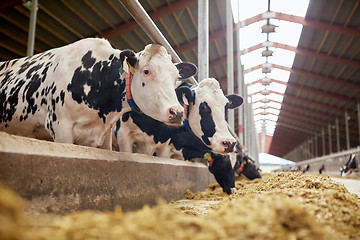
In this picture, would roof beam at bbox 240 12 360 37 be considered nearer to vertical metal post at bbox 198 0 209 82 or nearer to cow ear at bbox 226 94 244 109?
vertical metal post at bbox 198 0 209 82

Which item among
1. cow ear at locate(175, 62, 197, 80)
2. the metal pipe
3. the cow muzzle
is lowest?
the cow muzzle

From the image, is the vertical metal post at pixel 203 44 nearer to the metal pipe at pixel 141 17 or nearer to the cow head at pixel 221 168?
the cow head at pixel 221 168

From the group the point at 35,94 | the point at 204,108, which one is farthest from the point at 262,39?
the point at 35,94

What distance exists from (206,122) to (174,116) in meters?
1.33

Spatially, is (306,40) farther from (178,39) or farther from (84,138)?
(84,138)

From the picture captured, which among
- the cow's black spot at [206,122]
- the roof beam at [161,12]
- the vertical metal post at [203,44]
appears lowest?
the cow's black spot at [206,122]

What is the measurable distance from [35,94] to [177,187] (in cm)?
148

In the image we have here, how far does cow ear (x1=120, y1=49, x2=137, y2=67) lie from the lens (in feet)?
8.22

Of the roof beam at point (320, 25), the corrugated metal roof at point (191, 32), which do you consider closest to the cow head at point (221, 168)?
the corrugated metal roof at point (191, 32)

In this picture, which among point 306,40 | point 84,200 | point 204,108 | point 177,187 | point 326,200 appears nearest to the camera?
point 326,200

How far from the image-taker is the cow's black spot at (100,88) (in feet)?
8.52

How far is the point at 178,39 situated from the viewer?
12.5 m

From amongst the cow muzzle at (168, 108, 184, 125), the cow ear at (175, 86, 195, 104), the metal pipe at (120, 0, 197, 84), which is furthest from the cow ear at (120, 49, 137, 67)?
the cow ear at (175, 86, 195, 104)

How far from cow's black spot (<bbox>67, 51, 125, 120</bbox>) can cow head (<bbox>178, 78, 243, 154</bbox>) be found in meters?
1.31
